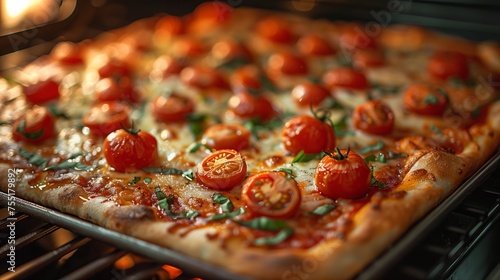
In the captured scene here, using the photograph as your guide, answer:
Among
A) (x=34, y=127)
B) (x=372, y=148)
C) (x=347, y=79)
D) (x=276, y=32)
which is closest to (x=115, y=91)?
(x=34, y=127)

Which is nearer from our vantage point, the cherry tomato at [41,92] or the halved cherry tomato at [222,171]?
the halved cherry tomato at [222,171]

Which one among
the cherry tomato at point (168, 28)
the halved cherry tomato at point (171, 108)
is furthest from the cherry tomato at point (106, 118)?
the cherry tomato at point (168, 28)

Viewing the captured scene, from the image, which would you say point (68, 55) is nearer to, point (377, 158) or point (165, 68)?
point (165, 68)

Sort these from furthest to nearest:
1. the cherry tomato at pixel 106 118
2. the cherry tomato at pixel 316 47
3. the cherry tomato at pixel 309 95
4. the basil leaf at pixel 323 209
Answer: the cherry tomato at pixel 316 47 → the cherry tomato at pixel 309 95 → the cherry tomato at pixel 106 118 → the basil leaf at pixel 323 209

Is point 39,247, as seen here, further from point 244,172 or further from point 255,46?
point 255,46

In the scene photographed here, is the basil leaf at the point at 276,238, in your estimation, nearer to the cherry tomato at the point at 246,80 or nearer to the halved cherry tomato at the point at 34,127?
the halved cherry tomato at the point at 34,127

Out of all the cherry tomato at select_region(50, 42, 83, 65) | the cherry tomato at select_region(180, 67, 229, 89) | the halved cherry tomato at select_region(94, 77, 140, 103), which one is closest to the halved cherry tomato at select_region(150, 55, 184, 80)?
the cherry tomato at select_region(180, 67, 229, 89)

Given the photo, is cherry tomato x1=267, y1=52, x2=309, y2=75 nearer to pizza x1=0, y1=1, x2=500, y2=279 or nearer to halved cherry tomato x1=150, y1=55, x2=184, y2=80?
pizza x1=0, y1=1, x2=500, y2=279
